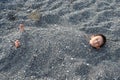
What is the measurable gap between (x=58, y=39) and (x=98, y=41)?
0.78 meters

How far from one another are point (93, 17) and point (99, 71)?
156 cm

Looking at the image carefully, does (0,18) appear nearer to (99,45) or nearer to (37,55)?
(37,55)

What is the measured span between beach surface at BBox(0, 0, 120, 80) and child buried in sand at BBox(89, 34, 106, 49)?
0.29 feet

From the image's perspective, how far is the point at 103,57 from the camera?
479 centimetres

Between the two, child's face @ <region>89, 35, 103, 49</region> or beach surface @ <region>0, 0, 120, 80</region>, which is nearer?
beach surface @ <region>0, 0, 120, 80</region>

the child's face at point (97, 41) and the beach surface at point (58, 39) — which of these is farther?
the child's face at point (97, 41)

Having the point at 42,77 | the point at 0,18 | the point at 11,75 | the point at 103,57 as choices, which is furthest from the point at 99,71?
the point at 0,18

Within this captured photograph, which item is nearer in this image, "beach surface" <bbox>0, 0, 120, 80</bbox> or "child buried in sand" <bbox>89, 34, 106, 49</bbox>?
"beach surface" <bbox>0, 0, 120, 80</bbox>

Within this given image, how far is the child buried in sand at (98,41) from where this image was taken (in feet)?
A: 16.1

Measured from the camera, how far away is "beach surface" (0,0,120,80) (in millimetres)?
4578

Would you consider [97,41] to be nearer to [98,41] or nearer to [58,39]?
[98,41]

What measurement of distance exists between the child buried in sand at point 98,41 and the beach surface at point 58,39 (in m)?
0.09

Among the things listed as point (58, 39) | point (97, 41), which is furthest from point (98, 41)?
point (58, 39)

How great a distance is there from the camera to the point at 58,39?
16.7 ft
